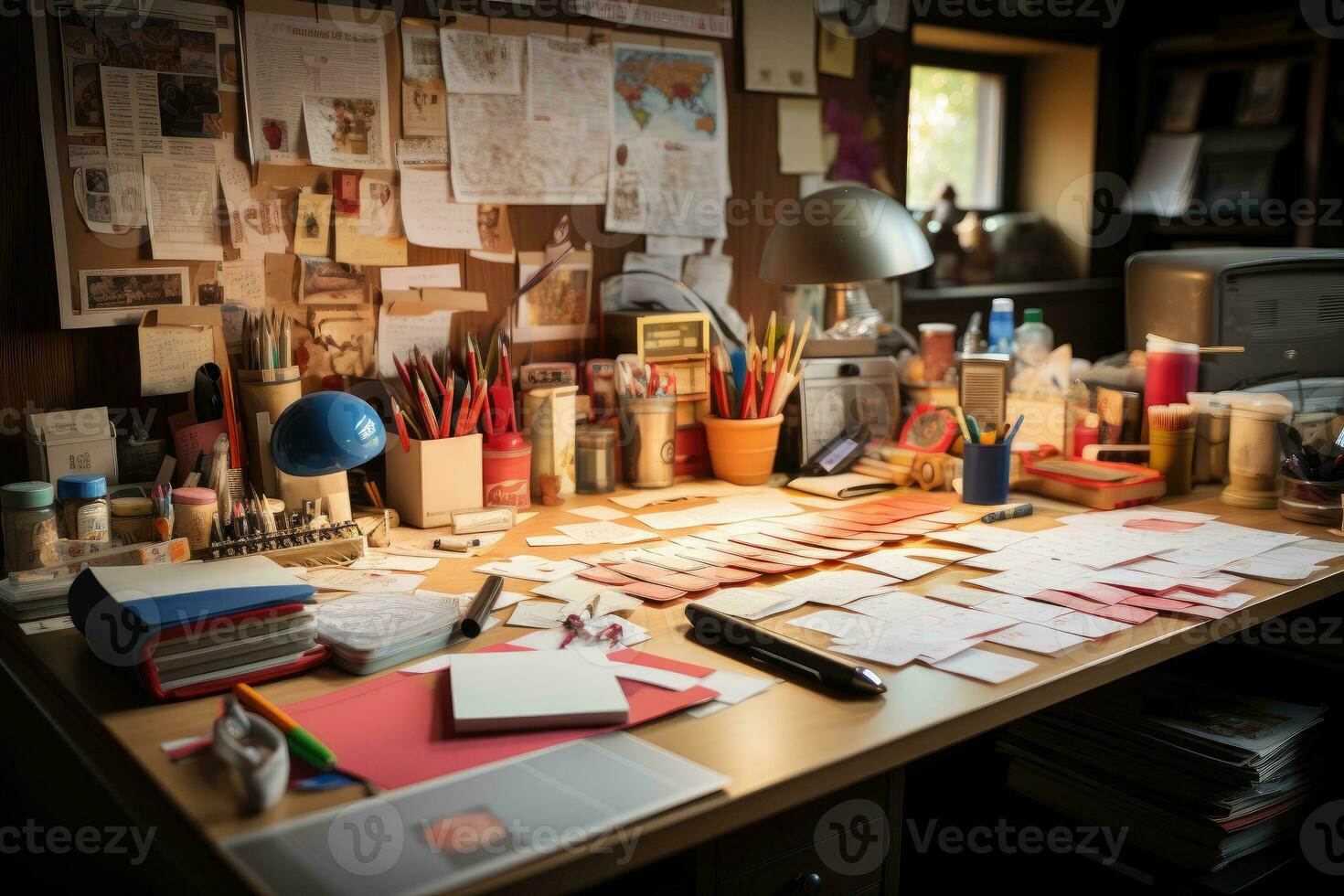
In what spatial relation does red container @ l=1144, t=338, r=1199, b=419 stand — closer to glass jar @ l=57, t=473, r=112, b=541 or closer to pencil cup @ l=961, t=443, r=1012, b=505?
pencil cup @ l=961, t=443, r=1012, b=505

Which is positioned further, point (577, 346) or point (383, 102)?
point (577, 346)

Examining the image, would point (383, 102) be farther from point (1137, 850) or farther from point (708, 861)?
point (1137, 850)

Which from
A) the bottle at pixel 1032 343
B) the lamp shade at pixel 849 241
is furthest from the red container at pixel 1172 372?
the lamp shade at pixel 849 241

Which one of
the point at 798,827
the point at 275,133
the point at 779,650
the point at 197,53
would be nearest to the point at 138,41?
the point at 197,53

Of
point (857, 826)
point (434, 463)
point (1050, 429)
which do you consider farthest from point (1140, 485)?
point (434, 463)

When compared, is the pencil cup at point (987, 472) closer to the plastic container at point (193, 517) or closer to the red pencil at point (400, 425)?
the red pencil at point (400, 425)

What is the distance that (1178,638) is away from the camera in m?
1.33

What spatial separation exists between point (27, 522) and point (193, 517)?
197 millimetres

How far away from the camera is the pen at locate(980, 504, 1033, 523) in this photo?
184 cm

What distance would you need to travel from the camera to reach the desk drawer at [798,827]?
1.12m

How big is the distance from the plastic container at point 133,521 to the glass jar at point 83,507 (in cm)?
3

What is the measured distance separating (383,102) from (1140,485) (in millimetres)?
1451

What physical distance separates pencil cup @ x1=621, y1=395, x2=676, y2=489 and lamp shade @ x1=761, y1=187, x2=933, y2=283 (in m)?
0.32

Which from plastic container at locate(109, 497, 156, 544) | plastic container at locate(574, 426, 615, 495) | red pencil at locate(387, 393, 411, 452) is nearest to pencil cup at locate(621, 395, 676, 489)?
plastic container at locate(574, 426, 615, 495)
